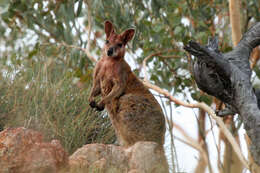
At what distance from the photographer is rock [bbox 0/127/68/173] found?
373 centimetres

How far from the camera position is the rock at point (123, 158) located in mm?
4164

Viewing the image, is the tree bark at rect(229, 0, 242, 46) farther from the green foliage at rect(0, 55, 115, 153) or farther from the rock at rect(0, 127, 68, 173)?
the rock at rect(0, 127, 68, 173)

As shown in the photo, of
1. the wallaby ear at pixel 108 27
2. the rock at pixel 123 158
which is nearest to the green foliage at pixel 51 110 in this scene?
the wallaby ear at pixel 108 27

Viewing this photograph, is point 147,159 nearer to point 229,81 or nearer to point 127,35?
point 229,81

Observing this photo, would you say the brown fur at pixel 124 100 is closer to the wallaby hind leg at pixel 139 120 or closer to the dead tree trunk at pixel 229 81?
the wallaby hind leg at pixel 139 120

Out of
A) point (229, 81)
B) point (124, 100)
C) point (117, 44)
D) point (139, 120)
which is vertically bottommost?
point (139, 120)

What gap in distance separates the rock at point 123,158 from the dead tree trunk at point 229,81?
1.06 meters

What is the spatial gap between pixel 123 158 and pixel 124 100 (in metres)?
1.23

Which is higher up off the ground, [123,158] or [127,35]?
[127,35]

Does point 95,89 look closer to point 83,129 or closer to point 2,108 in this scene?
point 83,129

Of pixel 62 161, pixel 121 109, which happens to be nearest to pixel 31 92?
pixel 121 109

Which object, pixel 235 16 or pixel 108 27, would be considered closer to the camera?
pixel 108 27

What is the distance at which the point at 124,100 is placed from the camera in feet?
18.1

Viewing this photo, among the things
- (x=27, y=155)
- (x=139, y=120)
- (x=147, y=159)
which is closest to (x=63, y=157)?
(x=27, y=155)
